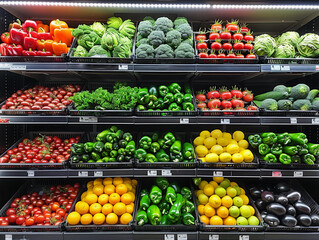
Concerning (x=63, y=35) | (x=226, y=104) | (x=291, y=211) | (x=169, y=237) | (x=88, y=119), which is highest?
(x=63, y=35)

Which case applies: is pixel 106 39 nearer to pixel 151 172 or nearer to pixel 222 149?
pixel 151 172

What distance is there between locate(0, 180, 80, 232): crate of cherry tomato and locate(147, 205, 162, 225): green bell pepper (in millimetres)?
808

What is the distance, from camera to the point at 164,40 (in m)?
2.12

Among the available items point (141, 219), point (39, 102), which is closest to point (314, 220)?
point (141, 219)

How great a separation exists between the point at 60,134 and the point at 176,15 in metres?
2.03

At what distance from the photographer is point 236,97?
223 cm

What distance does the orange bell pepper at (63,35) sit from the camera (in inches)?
85.9

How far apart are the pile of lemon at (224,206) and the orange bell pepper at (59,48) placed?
202 cm

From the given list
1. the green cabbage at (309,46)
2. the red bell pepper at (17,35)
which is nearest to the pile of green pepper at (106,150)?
the red bell pepper at (17,35)

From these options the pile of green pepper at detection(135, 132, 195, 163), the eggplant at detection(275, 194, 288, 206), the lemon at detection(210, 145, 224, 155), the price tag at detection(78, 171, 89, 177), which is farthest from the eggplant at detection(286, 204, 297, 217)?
the price tag at detection(78, 171, 89, 177)

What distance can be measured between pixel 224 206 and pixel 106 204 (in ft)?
3.77

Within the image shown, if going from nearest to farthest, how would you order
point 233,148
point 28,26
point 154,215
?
point 154,215 → point 233,148 → point 28,26

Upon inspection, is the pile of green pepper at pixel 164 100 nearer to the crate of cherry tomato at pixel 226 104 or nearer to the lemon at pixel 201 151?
the crate of cherry tomato at pixel 226 104

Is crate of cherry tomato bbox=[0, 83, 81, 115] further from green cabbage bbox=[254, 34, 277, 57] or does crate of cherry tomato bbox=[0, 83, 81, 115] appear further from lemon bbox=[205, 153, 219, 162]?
green cabbage bbox=[254, 34, 277, 57]
